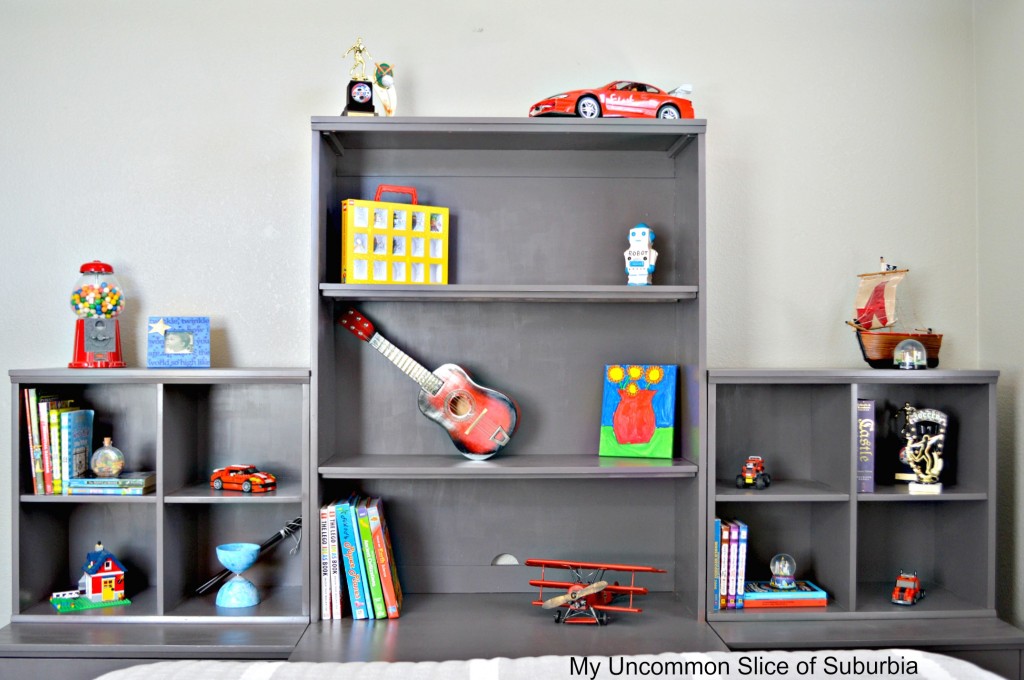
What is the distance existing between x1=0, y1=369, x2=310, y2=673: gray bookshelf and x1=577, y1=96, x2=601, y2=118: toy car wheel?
37.7 inches

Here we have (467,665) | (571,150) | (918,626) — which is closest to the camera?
(467,665)

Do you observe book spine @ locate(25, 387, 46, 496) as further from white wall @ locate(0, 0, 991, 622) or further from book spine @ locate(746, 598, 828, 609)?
book spine @ locate(746, 598, 828, 609)

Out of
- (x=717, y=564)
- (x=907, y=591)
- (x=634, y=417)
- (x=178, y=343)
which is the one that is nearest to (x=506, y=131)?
(x=634, y=417)

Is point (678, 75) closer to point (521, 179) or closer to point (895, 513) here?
point (521, 179)

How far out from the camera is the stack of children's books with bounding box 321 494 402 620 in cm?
192

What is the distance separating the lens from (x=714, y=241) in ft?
7.36

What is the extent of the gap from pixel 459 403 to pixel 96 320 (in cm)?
98

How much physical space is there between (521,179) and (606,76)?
0.39 meters

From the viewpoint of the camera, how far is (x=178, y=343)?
2020 millimetres

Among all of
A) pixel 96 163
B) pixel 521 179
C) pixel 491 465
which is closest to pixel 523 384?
pixel 491 465

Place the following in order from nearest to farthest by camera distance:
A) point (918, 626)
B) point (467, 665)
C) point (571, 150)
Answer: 1. point (467, 665)
2. point (918, 626)
3. point (571, 150)

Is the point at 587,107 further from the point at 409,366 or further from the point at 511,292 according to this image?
the point at 409,366

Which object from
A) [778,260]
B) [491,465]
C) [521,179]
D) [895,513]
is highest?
[521,179]

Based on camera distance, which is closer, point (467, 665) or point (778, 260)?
point (467, 665)
